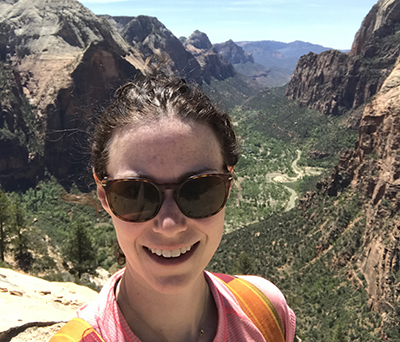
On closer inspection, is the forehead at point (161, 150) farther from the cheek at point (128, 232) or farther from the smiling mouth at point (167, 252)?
the smiling mouth at point (167, 252)

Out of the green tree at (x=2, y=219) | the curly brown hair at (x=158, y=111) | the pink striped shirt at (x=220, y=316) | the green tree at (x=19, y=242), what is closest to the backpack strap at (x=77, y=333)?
the pink striped shirt at (x=220, y=316)

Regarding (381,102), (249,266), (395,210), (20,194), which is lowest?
(20,194)

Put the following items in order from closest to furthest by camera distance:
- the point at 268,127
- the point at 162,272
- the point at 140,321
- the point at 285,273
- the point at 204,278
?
the point at 162,272 < the point at 140,321 < the point at 204,278 < the point at 285,273 < the point at 268,127

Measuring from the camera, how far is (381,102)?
138 feet

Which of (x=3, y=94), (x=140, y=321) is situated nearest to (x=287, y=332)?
(x=140, y=321)

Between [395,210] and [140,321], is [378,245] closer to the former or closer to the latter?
[395,210]

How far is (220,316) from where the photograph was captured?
9.42 feet

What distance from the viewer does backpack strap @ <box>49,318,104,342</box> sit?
2207 mm

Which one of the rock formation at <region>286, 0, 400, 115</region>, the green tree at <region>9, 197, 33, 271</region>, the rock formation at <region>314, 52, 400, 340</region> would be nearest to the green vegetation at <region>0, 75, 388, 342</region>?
the green tree at <region>9, 197, 33, 271</region>

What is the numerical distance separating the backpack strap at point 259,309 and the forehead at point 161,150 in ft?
4.82

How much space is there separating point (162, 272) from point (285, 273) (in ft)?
134

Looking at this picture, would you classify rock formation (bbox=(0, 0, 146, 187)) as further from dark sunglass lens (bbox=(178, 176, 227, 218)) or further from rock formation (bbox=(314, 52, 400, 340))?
dark sunglass lens (bbox=(178, 176, 227, 218))

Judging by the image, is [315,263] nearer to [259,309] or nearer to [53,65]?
[259,309]

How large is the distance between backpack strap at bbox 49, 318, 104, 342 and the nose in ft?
2.73
